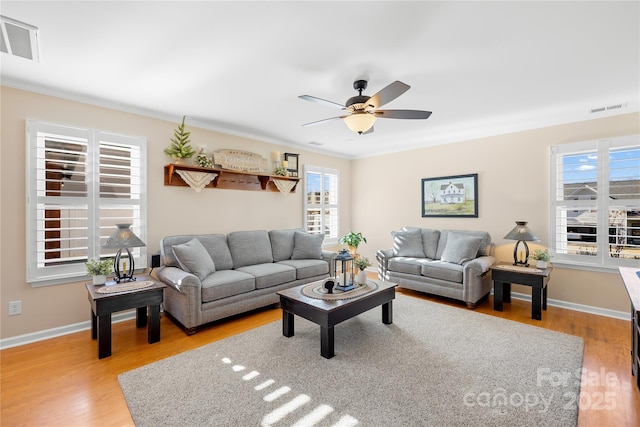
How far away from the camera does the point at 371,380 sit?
228cm

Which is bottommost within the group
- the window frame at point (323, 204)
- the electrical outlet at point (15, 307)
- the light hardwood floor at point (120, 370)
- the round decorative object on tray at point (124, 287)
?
the light hardwood floor at point (120, 370)

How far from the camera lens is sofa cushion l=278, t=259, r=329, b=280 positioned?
4.27m

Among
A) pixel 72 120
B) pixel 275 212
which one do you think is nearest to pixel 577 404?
pixel 275 212

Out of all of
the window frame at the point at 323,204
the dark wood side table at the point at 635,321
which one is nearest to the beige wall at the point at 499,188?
the window frame at the point at 323,204

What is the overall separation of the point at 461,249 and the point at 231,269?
3.35 metres

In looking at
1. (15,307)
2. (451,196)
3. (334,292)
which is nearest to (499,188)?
(451,196)

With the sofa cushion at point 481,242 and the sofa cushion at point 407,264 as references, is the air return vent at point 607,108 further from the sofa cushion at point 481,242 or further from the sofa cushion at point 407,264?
the sofa cushion at point 407,264

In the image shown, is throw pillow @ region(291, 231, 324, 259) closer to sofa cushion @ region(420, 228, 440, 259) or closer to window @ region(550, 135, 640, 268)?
sofa cushion @ region(420, 228, 440, 259)

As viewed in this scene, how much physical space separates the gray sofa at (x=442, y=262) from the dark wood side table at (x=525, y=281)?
0.18 m

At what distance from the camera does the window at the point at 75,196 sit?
297cm

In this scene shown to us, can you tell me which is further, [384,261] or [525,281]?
[384,261]

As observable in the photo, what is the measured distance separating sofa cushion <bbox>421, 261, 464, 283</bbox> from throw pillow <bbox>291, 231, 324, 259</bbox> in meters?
1.69

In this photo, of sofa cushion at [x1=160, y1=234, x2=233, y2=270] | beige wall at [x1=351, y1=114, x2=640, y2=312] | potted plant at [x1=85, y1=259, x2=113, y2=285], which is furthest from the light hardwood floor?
sofa cushion at [x1=160, y1=234, x2=233, y2=270]

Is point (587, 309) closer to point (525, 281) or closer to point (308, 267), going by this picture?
point (525, 281)
